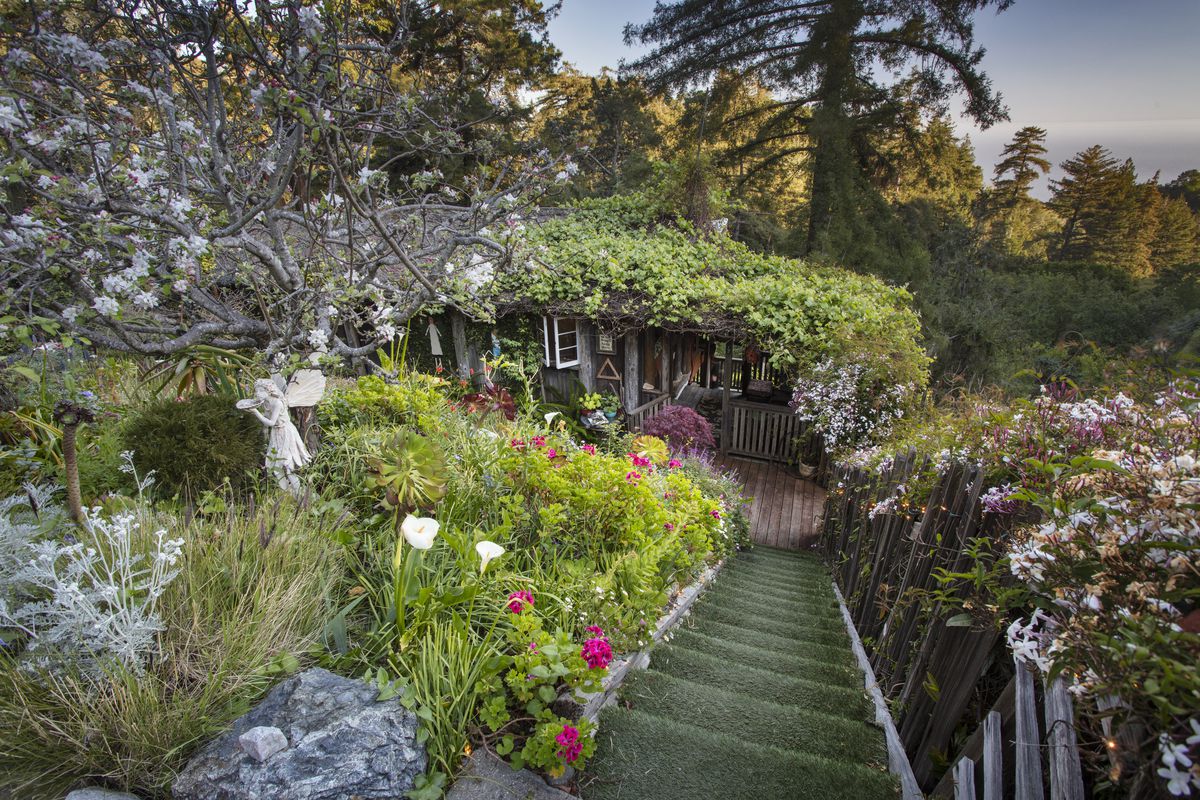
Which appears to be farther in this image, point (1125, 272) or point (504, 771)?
point (1125, 272)

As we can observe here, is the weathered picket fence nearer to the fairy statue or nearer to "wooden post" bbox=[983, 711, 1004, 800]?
"wooden post" bbox=[983, 711, 1004, 800]

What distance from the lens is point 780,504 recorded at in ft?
25.2

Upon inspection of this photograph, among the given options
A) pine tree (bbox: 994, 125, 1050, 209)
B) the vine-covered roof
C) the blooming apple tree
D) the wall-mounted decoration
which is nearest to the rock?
the blooming apple tree

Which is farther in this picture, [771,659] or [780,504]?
[780,504]

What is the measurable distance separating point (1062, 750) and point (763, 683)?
164cm

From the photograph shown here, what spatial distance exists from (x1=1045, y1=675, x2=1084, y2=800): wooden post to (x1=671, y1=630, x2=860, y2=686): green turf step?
5.85ft

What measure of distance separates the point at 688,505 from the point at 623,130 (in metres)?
15.4

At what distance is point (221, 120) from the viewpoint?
2.70 m

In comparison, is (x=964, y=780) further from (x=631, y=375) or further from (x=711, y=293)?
(x=631, y=375)

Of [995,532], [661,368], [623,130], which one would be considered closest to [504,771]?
[995,532]

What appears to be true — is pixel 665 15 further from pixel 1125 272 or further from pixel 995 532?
pixel 1125 272

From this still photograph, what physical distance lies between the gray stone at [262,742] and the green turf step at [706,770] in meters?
1.02

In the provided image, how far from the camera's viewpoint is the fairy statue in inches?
115

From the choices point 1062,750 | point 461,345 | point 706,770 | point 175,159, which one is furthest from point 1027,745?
point 461,345
